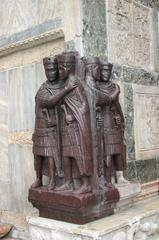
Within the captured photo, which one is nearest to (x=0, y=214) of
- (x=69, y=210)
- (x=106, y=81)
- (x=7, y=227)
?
(x=7, y=227)

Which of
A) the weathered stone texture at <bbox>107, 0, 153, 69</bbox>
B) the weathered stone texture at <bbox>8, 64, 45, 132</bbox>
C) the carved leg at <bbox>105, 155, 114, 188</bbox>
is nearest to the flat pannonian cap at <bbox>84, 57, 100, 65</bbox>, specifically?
the weathered stone texture at <bbox>107, 0, 153, 69</bbox>

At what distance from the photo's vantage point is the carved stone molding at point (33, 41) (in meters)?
2.68

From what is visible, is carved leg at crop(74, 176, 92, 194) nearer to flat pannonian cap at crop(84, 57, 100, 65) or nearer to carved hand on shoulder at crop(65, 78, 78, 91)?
carved hand on shoulder at crop(65, 78, 78, 91)

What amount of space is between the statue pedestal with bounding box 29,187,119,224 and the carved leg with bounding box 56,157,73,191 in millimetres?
57

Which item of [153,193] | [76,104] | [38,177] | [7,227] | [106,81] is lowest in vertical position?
[7,227]

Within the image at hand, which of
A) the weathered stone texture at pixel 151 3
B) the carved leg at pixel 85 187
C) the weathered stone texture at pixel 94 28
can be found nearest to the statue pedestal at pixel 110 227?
the carved leg at pixel 85 187

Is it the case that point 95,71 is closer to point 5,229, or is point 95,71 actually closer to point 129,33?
point 129,33

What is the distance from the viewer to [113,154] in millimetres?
2477

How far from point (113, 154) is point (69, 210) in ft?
1.53

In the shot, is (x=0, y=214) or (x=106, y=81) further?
(x=0, y=214)

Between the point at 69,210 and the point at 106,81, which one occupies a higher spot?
the point at 106,81

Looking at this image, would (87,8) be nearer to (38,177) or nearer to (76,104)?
(76,104)

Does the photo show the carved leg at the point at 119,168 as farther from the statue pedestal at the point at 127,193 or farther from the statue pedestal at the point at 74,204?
the statue pedestal at the point at 74,204

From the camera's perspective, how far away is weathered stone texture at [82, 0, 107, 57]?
100 inches
